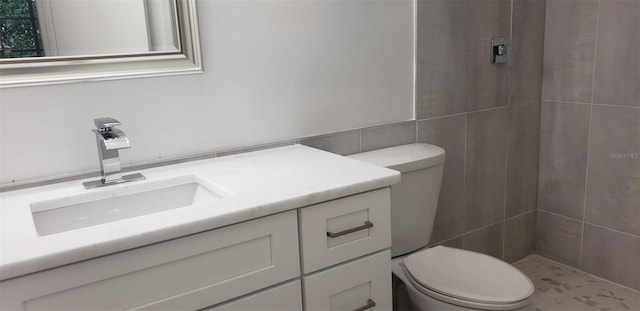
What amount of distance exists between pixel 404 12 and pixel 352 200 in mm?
955

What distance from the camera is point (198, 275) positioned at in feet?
3.43

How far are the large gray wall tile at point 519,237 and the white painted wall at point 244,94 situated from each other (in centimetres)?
91

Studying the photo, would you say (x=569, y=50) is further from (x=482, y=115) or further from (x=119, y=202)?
(x=119, y=202)

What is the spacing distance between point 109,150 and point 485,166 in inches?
63.5

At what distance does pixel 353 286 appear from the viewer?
4.18 ft

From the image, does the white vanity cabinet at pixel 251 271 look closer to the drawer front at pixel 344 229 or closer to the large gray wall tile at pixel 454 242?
the drawer front at pixel 344 229

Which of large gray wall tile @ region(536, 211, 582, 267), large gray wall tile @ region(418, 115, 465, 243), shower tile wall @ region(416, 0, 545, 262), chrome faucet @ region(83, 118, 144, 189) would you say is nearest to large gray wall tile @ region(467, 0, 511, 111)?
shower tile wall @ region(416, 0, 545, 262)

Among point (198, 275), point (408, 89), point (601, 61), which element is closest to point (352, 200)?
point (198, 275)

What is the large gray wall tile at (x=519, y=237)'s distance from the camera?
2477 millimetres

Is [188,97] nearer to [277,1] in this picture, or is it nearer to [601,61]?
[277,1]

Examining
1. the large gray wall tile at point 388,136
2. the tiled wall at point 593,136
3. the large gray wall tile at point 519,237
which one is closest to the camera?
the large gray wall tile at point 388,136

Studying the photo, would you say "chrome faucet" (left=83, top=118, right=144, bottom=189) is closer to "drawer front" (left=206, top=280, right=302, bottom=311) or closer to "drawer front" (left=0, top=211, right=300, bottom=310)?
"drawer front" (left=0, top=211, right=300, bottom=310)

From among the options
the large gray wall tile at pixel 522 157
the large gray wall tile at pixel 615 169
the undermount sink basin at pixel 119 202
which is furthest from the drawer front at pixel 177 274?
the large gray wall tile at pixel 615 169

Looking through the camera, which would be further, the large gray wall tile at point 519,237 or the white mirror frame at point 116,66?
the large gray wall tile at point 519,237
